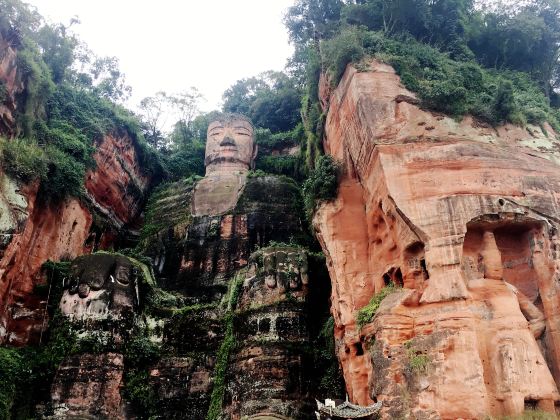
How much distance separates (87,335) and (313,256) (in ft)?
27.5

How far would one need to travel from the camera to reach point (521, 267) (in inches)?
580

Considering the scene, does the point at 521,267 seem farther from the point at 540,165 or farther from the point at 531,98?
the point at 531,98

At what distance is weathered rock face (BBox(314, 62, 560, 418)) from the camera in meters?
12.7

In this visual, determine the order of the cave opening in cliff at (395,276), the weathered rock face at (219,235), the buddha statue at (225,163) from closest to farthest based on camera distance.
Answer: the cave opening in cliff at (395,276)
the weathered rock face at (219,235)
the buddha statue at (225,163)

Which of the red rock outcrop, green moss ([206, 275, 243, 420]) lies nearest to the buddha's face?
the red rock outcrop

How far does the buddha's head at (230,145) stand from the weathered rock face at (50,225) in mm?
4187

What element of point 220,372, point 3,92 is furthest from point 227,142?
point 220,372

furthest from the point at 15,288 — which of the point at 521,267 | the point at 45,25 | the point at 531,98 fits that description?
the point at 531,98

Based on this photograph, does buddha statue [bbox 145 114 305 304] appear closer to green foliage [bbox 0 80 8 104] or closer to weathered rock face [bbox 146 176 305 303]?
weathered rock face [bbox 146 176 305 303]

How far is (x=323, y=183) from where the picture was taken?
18.6 meters

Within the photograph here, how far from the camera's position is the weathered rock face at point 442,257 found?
1267 centimetres

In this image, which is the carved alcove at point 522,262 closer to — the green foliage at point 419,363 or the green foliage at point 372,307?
the green foliage at point 372,307

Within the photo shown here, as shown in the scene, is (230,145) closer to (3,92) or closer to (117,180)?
(117,180)

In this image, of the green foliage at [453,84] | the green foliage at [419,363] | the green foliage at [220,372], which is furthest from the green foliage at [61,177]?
the green foliage at [419,363]
